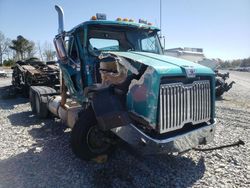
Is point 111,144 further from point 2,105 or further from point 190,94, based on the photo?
point 2,105

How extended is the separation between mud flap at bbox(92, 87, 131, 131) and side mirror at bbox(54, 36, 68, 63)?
2243 millimetres

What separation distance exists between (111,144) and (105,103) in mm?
883

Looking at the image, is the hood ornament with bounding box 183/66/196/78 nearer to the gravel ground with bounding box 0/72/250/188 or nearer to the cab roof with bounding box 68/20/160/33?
the gravel ground with bounding box 0/72/250/188

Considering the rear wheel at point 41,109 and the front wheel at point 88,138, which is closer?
the front wheel at point 88,138

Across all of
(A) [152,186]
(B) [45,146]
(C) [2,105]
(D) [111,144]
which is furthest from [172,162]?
(C) [2,105]

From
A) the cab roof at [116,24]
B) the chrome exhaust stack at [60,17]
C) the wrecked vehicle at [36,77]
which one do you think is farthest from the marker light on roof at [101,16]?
the wrecked vehicle at [36,77]

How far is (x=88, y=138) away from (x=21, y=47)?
174 ft

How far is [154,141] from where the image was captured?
119 inches

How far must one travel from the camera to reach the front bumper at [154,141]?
9.98 ft

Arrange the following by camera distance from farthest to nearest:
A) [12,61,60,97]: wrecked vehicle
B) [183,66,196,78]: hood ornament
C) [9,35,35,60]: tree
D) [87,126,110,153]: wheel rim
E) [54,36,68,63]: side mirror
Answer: [9,35,35,60]: tree → [12,61,60,97]: wrecked vehicle → [54,36,68,63]: side mirror → [87,126,110,153]: wheel rim → [183,66,196,78]: hood ornament

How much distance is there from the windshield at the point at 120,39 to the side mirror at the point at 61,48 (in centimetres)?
85

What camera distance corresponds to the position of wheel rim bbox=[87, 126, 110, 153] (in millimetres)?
3664

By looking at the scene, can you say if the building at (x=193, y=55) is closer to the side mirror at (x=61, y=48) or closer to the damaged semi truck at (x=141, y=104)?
the side mirror at (x=61, y=48)

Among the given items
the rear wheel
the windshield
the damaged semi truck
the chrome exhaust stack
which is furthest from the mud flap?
the rear wheel
